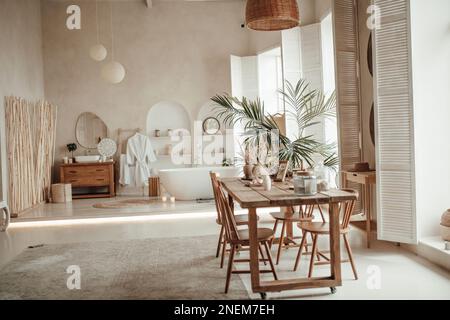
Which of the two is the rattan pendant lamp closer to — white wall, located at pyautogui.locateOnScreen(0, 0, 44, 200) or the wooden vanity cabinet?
white wall, located at pyautogui.locateOnScreen(0, 0, 44, 200)

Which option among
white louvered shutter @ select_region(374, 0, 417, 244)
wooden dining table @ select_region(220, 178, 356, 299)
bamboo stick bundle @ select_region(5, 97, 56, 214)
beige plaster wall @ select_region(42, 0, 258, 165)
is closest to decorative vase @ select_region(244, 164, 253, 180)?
wooden dining table @ select_region(220, 178, 356, 299)

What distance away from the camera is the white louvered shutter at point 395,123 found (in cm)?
447

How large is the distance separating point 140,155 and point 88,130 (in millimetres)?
1383

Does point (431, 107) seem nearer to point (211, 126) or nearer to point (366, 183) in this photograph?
point (366, 183)

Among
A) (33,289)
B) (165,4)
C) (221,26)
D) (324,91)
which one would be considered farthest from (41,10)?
(33,289)

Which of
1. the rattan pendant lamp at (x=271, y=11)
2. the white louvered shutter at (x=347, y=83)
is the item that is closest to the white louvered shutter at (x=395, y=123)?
the rattan pendant lamp at (x=271, y=11)

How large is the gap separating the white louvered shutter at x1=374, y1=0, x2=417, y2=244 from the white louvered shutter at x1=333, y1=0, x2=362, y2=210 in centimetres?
120

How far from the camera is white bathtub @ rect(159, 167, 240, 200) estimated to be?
28.4 feet

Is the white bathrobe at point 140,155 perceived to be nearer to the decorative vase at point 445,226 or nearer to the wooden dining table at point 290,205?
the wooden dining table at point 290,205

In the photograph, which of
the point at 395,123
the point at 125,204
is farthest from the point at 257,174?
the point at 125,204

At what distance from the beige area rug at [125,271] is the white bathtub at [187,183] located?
9.87 feet
